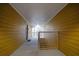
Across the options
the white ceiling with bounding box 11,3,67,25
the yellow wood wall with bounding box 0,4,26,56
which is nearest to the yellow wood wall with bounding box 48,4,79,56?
the white ceiling with bounding box 11,3,67,25

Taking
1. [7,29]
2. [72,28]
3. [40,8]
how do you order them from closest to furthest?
1. [72,28]
2. [7,29]
3. [40,8]

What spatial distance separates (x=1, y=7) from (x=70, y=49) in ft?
5.79

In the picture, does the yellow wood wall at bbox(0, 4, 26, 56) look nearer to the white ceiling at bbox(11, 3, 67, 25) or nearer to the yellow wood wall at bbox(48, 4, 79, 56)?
the white ceiling at bbox(11, 3, 67, 25)

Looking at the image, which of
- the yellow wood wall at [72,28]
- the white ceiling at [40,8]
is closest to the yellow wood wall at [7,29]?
the white ceiling at [40,8]

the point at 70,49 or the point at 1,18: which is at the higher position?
the point at 1,18

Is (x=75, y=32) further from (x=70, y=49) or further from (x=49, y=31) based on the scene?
(x=49, y=31)

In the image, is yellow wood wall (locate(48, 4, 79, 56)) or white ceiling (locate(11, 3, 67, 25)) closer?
yellow wood wall (locate(48, 4, 79, 56))

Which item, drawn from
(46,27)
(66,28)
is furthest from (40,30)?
(66,28)

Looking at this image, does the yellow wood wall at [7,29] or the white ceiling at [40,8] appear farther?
the white ceiling at [40,8]

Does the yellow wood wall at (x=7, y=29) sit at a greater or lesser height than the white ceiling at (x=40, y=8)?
lesser

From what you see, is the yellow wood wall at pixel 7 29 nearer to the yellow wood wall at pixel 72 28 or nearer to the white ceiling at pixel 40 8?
the white ceiling at pixel 40 8

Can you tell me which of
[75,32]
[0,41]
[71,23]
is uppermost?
[71,23]

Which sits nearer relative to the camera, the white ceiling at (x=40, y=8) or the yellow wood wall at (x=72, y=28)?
the yellow wood wall at (x=72, y=28)

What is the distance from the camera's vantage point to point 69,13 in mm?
2758
